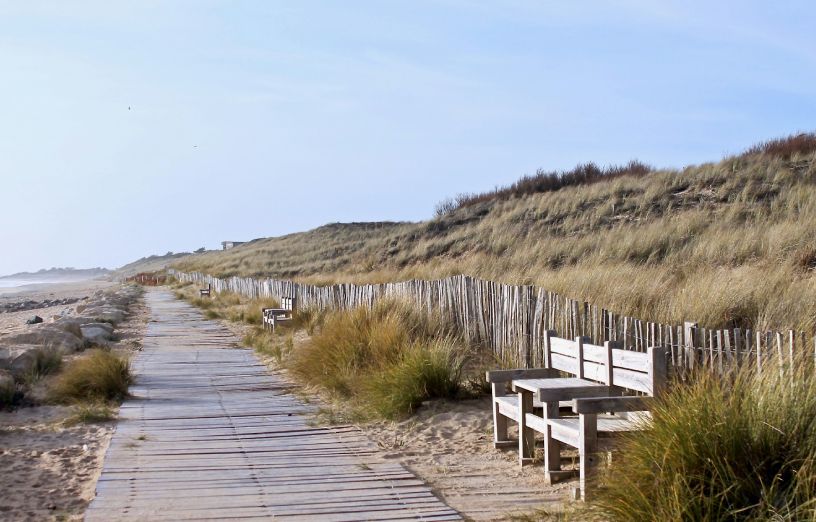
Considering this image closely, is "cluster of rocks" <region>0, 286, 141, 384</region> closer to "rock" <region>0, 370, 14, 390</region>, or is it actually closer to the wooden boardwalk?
"rock" <region>0, 370, 14, 390</region>

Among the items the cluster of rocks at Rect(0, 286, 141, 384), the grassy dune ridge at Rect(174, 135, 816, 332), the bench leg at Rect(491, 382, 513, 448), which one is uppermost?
the grassy dune ridge at Rect(174, 135, 816, 332)

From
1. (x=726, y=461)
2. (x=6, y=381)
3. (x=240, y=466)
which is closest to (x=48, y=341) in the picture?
(x=6, y=381)

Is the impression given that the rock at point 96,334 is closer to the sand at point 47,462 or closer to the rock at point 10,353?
the rock at point 10,353

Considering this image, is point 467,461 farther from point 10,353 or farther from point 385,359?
point 10,353

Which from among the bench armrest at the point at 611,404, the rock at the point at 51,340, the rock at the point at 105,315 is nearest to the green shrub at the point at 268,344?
the rock at the point at 51,340

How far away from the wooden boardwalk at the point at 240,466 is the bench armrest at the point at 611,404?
3.31 feet

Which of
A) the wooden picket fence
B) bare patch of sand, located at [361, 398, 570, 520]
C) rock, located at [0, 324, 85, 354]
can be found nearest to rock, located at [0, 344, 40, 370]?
rock, located at [0, 324, 85, 354]

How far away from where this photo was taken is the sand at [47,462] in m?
5.37

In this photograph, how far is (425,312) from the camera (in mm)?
11383

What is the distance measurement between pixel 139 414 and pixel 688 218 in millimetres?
12951

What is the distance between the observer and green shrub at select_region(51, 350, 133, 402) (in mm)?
9219

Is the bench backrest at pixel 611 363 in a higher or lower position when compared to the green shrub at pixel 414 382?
higher

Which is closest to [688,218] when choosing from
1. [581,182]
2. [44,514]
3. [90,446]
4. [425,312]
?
[425,312]

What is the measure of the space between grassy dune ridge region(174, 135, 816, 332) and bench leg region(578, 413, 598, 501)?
2.36 meters
